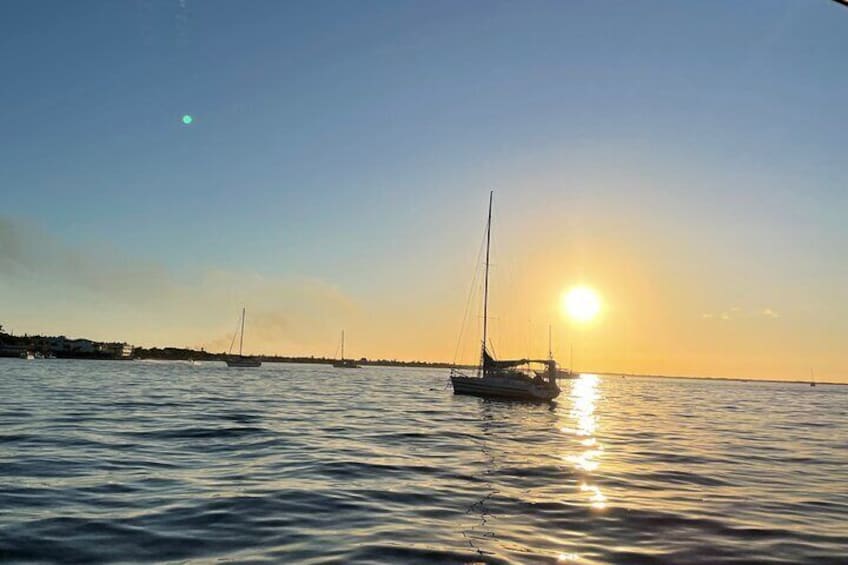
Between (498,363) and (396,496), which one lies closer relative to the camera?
(396,496)

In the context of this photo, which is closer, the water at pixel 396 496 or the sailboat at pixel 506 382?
the water at pixel 396 496

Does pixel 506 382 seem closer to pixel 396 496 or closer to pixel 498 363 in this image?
pixel 498 363

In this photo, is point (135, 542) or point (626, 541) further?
point (626, 541)

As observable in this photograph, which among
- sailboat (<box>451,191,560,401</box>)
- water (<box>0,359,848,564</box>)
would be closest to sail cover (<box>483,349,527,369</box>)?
sailboat (<box>451,191,560,401</box>)

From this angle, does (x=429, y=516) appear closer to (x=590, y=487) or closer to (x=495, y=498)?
(x=495, y=498)

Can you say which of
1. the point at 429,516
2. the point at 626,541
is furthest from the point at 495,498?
the point at 626,541

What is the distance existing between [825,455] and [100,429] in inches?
1191

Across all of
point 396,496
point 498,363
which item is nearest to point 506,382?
point 498,363

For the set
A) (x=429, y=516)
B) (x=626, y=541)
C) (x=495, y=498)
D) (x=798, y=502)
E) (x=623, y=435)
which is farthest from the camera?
(x=623, y=435)

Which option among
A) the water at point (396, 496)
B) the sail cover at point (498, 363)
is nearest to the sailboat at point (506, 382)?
the sail cover at point (498, 363)

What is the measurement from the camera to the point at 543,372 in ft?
232

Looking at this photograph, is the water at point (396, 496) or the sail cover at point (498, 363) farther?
the sail cover at point (498, 363)

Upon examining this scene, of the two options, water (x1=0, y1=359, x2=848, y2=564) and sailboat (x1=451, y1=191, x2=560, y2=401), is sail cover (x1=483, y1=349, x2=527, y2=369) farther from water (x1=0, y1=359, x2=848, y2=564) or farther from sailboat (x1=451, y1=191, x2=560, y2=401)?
water (x1=0, y1=359, x2=848, y2=564)

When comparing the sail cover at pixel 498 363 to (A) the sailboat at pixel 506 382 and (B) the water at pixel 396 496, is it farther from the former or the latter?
(B) the water at pixel 396 496
